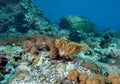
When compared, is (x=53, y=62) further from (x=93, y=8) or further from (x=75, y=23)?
(x=93, y=8)

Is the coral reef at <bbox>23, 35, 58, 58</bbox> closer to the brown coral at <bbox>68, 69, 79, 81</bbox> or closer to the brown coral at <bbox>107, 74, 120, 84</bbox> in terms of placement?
the brown coral at <bbox>68, 69, 79, 81</bbox>

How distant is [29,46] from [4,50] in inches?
36.2

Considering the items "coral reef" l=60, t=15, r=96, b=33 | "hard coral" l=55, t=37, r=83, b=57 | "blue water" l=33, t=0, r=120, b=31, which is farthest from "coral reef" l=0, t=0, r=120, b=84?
"blue water" l=33, t=0, r=120, b=31

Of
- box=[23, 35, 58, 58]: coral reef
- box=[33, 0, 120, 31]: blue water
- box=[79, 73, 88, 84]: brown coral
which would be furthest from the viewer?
box=[33, 0, 120, 31]: blue water

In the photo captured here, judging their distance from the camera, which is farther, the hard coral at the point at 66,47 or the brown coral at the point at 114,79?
the hard coral at the point at 66,47

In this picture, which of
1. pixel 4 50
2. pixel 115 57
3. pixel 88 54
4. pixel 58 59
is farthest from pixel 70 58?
pixel 115 57

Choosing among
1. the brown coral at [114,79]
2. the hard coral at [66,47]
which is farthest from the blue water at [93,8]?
the brown coral at [114,79]

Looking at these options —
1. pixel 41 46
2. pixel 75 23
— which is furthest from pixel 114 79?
pixel 75 23

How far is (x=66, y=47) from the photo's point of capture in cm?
725

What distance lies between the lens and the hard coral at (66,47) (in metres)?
7.20

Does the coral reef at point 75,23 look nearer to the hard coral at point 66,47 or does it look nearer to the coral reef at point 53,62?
the coral reef at point 53,62

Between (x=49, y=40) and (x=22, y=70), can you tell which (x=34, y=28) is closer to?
(x=49, y=40)

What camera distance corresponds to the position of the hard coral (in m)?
7.20

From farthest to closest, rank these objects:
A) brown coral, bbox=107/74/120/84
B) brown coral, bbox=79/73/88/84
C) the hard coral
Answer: the hard coral < brown coral, bbox=107/74/120/84 < brown coral, bbox=79/73/88/84
